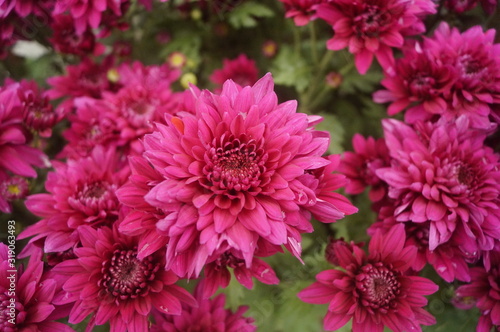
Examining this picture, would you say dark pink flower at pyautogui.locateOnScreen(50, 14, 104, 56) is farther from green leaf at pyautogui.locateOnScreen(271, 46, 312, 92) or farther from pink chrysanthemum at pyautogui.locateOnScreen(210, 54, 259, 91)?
green leaf at pyautogui.locateOnScreen(271, 46, 312, 92)

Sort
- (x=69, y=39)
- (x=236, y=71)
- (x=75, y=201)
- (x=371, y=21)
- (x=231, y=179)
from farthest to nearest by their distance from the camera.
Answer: (x=236, y=71), (x=69, y=39), (x=371, y=21), (x=75, y=201), (x=231, y=179)

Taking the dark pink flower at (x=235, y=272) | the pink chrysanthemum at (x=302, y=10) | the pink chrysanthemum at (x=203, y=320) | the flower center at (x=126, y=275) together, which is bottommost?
the pink chrysanthemum at (x=203, y=320)

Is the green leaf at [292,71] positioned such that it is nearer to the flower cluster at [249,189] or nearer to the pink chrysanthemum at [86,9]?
the flower cluster at [249,189]

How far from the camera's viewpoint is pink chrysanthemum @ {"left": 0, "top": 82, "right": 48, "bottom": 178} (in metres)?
0.76

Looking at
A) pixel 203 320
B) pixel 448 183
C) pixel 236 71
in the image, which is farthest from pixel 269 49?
pixel 203 320

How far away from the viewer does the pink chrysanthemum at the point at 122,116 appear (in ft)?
2.70

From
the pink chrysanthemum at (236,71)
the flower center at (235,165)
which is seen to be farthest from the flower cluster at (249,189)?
the pink chrysanthemum at (236,71)

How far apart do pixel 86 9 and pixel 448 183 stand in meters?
0.80

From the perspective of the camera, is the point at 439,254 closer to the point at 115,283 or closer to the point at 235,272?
the point at 235,272

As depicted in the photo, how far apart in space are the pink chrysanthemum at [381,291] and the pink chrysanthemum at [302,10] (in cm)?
45

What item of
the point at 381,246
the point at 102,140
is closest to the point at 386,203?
the point at 381,246

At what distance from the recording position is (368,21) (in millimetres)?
798

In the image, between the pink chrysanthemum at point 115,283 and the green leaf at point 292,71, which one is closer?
the pink chrysanthemum at point 115,283

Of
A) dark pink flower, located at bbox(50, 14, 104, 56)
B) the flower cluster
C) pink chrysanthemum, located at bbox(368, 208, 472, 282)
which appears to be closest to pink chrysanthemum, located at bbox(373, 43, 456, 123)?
the flower cluster
